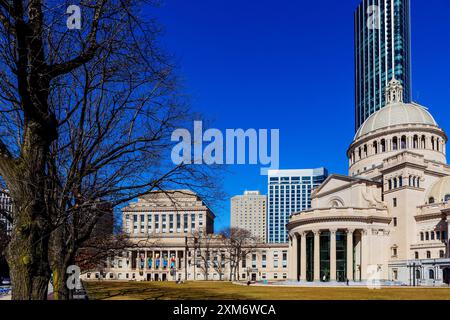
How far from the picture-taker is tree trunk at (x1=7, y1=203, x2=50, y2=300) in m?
10.9

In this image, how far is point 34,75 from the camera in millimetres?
10672

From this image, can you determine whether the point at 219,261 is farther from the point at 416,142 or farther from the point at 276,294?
the point at 276,294

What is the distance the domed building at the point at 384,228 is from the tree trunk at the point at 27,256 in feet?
253

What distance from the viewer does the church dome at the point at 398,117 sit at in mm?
103656

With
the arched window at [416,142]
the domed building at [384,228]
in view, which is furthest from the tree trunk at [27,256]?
the arched window at [416,142]

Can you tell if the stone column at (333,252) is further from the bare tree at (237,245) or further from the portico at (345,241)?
the bare tree at (237,245)

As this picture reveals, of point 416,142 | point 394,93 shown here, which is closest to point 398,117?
point 416,142

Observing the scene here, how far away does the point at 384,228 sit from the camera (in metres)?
88.7

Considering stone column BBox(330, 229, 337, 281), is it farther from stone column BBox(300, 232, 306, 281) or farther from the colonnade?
stone column BBox(300, 232, 306, 281)

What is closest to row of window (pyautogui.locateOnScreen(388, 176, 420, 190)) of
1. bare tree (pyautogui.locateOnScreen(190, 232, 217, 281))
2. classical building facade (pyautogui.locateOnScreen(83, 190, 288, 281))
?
classical building facade (pyautogui.locateOnScreen(83, 190, 288, 281))

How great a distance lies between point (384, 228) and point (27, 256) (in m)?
86.3

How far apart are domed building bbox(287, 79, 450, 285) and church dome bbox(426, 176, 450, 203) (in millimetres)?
168

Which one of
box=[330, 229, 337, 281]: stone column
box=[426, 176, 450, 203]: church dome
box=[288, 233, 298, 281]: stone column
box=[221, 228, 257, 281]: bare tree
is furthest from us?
box=[221, 228, 257, 281]: bare tree
